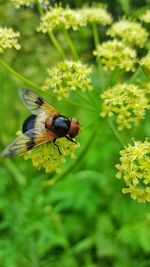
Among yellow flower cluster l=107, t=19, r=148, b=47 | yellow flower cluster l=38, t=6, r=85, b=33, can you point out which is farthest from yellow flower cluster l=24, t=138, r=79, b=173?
yellow flower cluster l=107, t=19, r=148, b=47

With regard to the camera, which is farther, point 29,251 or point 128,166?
point 29,251

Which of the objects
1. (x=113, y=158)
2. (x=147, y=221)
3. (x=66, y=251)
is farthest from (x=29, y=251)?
(x=113, y=158)

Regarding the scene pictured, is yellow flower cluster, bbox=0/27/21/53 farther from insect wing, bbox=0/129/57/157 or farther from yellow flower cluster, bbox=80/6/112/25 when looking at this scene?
yellow flower cluster, bbox=80/6/112/25

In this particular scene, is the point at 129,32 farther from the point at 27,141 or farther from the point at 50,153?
the point at 27,141

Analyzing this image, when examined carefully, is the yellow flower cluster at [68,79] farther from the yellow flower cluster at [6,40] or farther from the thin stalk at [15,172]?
the thin stalk at [15,172]

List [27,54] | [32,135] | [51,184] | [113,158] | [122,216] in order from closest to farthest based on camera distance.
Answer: [32,135] → [51,184] → [122,216] → [113,158] → [27,54]

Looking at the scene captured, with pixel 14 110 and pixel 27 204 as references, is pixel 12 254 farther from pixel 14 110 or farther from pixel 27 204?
pixel 14 110
